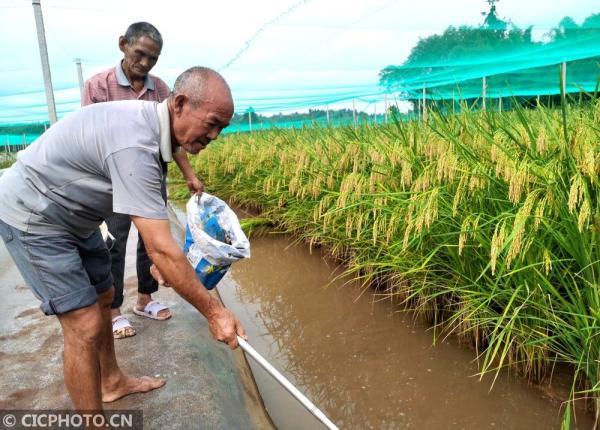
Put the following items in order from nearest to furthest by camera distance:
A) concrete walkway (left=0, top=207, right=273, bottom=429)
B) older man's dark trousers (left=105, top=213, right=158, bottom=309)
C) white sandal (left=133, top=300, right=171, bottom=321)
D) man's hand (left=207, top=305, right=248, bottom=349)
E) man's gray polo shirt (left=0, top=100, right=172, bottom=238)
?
man's gray polo shirt (left=0, top=100, right=172, bottom=238)
man's hand (left=207, top=305, right=248, bottom=349)
concrete walkway (left=0, top=207, right=273, bottom=429)
older man's dark trousers (left=105, top=213, right=158, bottom=309)
white sandal (left=133, top=300, right=171, bottom=321)

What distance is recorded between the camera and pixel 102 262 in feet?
5.57

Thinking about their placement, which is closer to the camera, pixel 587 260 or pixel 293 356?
pixel 587 260

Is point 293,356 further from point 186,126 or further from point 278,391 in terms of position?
point 186,126

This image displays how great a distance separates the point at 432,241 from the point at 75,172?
192 centimetres

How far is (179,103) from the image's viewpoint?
4.33 ft

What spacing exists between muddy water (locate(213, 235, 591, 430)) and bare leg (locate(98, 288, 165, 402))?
694 millimetres

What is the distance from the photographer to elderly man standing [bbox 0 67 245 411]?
4.05 feet

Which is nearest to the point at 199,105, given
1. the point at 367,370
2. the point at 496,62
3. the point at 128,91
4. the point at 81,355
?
the point at 81,355

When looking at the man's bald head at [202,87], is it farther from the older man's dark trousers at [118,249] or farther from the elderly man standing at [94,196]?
the older man's dark trousers at [118,249]

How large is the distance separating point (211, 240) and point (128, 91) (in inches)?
51.2

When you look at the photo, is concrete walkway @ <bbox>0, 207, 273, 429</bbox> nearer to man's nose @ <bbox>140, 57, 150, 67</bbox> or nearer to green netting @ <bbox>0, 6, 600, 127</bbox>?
man's nose @ <bbox>140, 57, 150, 67</bbox>

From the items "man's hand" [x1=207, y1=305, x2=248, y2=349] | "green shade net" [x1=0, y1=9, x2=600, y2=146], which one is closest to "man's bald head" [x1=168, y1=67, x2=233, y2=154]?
"man's hand" [x1=207, y1=305, x2=248, y2=349]

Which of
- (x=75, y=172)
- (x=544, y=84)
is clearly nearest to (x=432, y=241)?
(x=75, y=172)

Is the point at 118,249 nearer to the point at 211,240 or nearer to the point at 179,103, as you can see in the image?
the point at 211,240
